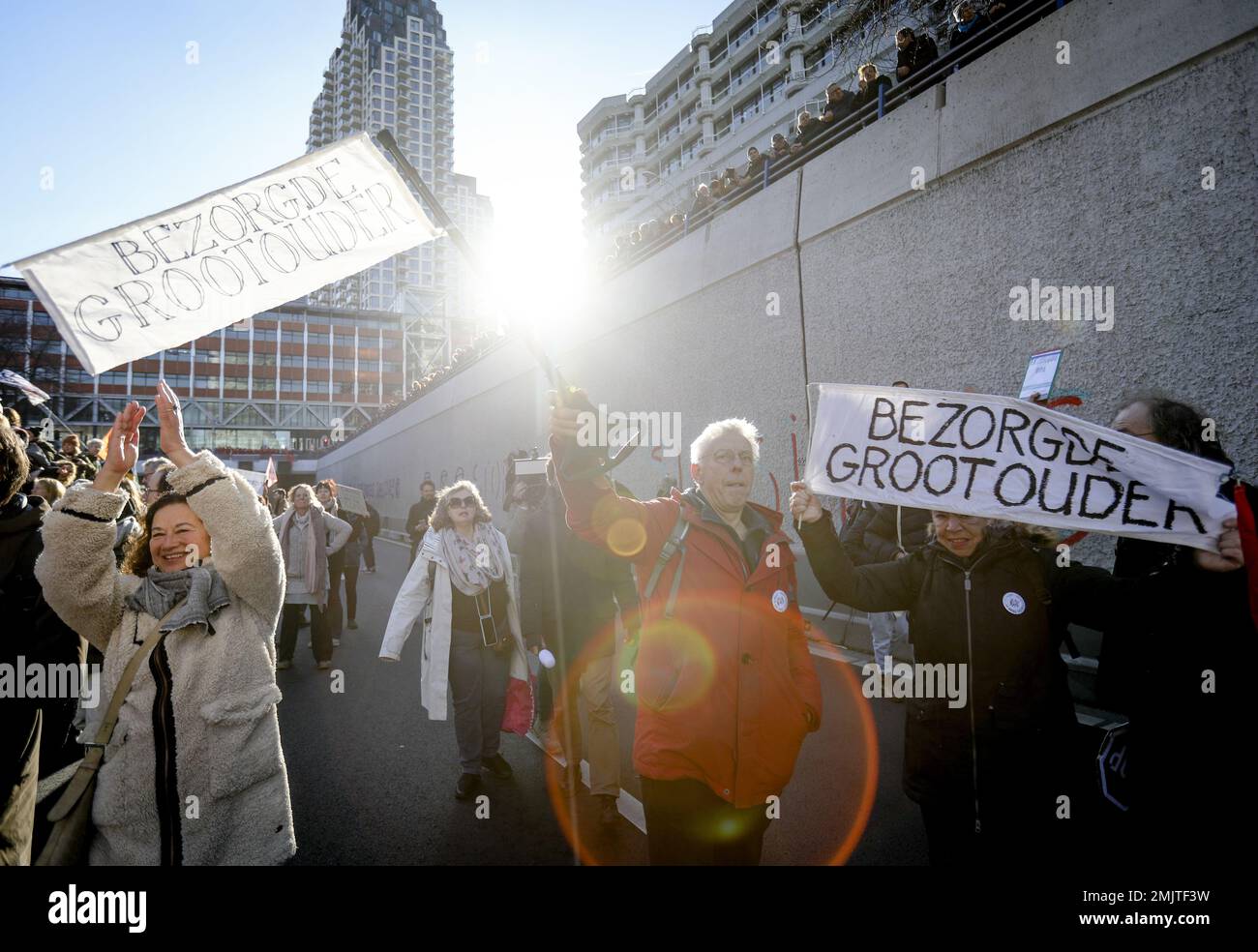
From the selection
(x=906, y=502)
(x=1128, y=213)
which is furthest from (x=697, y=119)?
(x=906, y=502)

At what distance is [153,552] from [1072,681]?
621 cm

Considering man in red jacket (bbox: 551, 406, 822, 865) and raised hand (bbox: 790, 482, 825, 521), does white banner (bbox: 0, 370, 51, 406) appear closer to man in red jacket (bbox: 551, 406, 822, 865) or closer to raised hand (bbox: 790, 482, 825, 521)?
man in red jacket (bbox: 551, 406, 822, 865)

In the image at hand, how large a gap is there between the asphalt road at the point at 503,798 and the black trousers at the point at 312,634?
3.87 ft

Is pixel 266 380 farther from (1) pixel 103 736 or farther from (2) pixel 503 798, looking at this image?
(1) pixel 103 736

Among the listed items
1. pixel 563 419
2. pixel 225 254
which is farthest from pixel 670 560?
pixel 225 254

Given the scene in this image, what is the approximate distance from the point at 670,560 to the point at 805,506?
0.59 metres

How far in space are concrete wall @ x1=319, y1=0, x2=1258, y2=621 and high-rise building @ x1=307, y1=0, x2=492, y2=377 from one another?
105m

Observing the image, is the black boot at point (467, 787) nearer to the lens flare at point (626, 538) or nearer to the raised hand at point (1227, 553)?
the lens flare at point (626, 538)

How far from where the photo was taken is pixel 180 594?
241 centimetres

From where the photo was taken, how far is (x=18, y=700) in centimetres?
251

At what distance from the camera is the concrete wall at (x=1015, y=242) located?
219 inches

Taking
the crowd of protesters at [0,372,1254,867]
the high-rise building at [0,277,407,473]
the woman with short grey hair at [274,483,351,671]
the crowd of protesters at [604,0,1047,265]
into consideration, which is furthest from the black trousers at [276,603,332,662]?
the high-rise building at [0,277,407,473]

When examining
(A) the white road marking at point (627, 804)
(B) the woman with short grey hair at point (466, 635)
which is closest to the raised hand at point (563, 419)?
(A) the white road marking at point (627, 804)

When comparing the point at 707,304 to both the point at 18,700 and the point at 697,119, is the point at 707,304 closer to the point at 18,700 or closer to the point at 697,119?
the point at 18,700
